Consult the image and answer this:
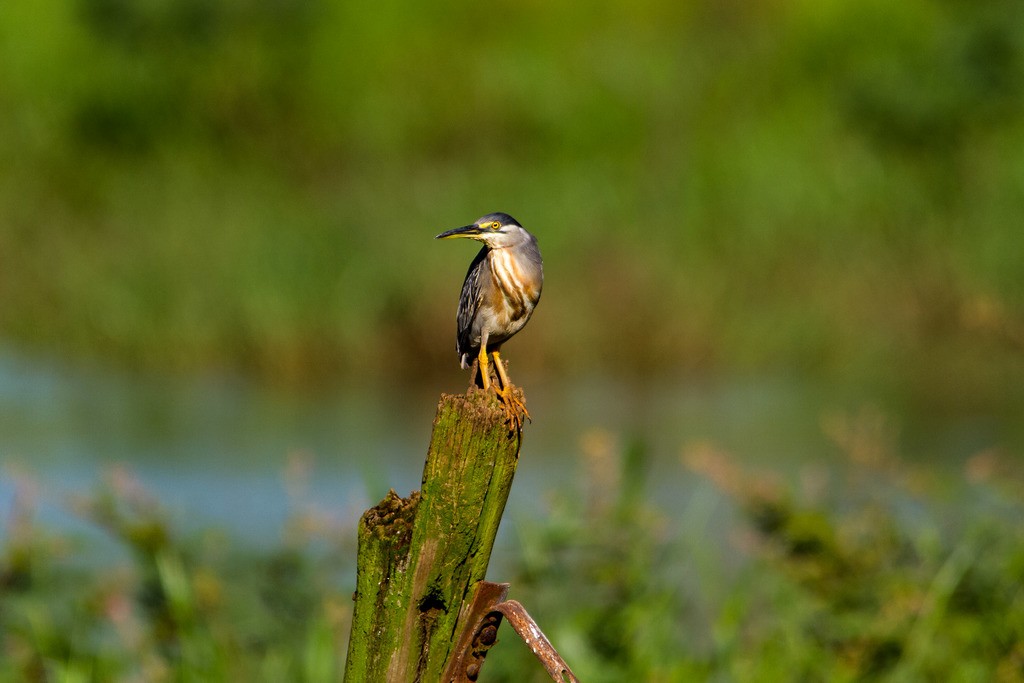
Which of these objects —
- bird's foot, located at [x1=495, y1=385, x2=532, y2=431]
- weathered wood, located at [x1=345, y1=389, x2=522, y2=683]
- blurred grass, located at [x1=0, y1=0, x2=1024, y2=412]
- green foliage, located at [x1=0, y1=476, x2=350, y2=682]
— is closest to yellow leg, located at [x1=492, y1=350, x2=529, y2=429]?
bird's foot, located at [x1=495, y1=385, x2=532, y2=431]

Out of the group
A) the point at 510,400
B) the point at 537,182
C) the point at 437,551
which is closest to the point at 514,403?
the point at 510,400

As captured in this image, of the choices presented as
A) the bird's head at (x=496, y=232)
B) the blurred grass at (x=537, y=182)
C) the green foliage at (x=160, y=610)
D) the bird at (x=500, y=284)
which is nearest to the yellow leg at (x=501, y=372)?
the bird at (x=500, y=284)

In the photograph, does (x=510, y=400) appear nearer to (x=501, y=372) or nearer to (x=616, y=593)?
(x=501, y=372)

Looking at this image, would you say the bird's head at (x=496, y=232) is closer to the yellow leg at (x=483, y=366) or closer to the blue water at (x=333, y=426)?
the yellow leg at (x=483, y=366)

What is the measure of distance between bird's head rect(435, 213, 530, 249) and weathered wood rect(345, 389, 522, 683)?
55 cm

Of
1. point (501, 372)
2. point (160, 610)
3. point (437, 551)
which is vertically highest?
point (160, 610)

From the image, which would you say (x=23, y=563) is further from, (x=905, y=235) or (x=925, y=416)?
(x=905, y=235)

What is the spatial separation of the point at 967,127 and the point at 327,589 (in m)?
17.6

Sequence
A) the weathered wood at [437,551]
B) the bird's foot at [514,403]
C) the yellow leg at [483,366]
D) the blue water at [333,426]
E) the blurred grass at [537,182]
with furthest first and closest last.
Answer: the blurred grass at [537,182] → the blue water at [333,426] → the yellow leg at [483,366] → the bird's foot at [514,403] → the weathered wood at [437,551]

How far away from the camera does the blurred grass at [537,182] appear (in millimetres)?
12812

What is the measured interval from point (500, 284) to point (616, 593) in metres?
1.83

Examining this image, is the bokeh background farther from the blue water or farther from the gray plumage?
the gray plumage

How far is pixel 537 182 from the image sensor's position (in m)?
16.4

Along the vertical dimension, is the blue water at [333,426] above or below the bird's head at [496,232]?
above
